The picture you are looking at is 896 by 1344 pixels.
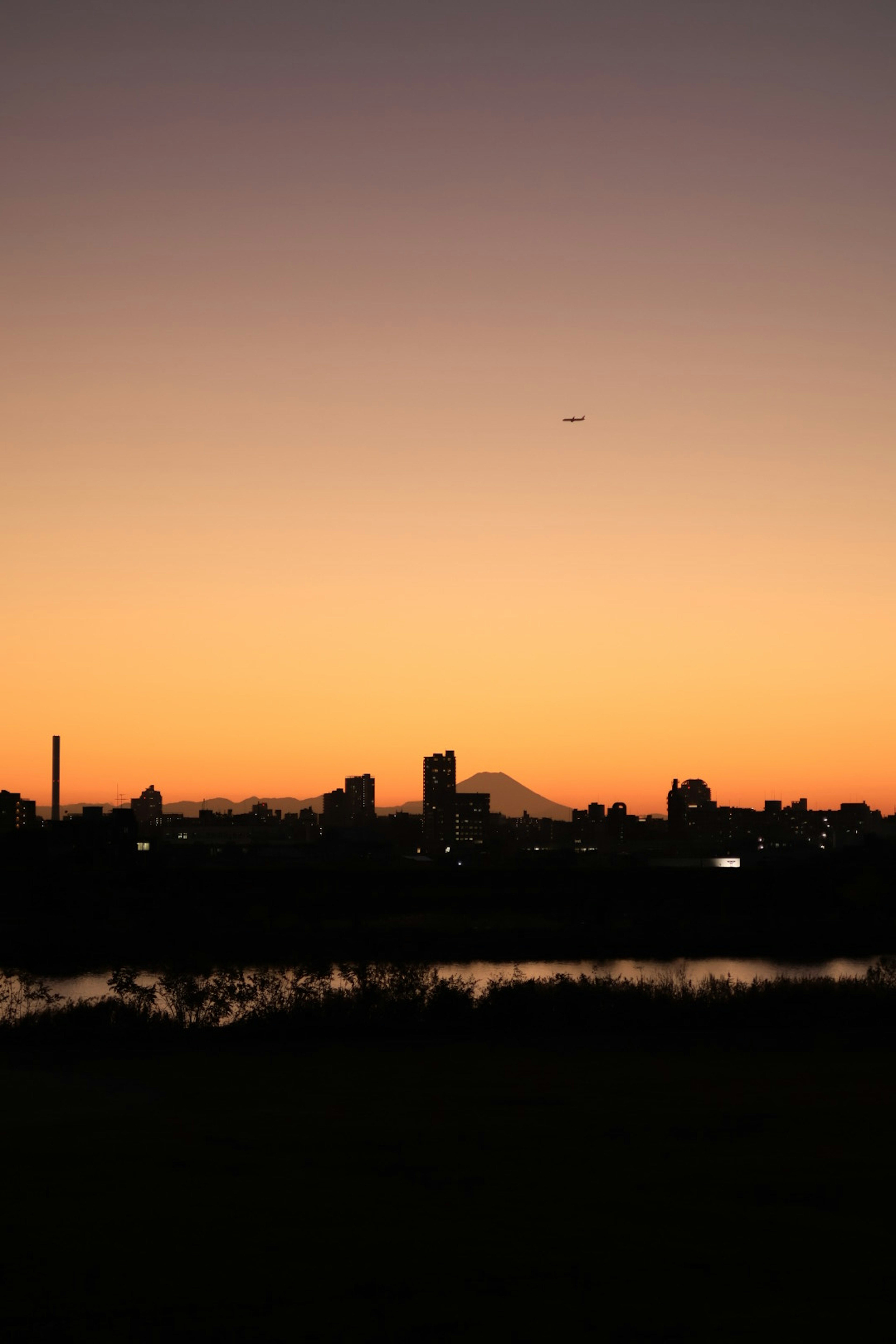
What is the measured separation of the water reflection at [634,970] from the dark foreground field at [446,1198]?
875 inches

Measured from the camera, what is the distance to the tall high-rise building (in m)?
169

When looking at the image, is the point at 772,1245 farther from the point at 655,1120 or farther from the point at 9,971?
the point at 9,971

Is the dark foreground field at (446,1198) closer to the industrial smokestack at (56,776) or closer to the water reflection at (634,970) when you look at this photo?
the water reflection at (634,970)

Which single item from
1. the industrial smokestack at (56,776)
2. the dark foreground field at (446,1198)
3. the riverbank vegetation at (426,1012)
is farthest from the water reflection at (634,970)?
the industrial smokestack at (56,776)

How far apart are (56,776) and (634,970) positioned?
443 ft

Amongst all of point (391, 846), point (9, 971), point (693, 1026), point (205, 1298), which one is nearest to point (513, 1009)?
point (693, 1026)

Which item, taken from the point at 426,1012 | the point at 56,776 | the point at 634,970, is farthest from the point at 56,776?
the point at 426,1012

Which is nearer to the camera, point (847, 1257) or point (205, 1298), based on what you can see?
point (205, 1298)

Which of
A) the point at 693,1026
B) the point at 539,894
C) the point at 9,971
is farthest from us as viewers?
the point at 539,894

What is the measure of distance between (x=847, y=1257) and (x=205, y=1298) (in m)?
5.71

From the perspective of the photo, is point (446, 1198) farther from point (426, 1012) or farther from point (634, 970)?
point (634, 970)

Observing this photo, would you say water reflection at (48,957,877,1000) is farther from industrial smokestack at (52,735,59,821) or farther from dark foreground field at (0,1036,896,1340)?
industrial smokestack at (52,735,59,821)

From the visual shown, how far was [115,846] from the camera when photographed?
115250 millimetres

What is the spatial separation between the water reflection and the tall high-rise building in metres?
126
